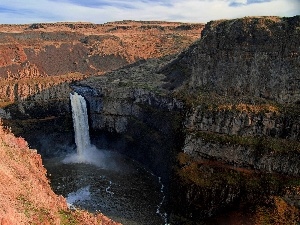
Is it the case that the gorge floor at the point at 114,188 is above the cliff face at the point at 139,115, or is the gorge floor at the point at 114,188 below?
below

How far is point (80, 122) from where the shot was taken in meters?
62.0

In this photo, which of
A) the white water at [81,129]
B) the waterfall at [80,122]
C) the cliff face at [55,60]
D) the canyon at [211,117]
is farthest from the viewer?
the cliff face at [55,60]

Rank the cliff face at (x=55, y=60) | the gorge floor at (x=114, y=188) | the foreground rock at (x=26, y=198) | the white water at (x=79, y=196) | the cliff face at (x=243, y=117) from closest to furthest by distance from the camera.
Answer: the foreground rock at (x=26, y=198) < the cliff face at (x=243, y=117) < the gorge floor at (x=114, y=188) < the white water at (x=79, y=196) < the cliff face at (x=55, y=60)

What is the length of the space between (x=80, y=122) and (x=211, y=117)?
25.8m

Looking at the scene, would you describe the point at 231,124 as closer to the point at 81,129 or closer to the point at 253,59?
the point at 253,59

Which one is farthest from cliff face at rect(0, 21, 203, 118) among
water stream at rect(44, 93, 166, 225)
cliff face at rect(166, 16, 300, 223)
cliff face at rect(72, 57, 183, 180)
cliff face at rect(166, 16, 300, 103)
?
cliff face at rect(166, 16, 300, 223)

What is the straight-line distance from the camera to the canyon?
125 ft

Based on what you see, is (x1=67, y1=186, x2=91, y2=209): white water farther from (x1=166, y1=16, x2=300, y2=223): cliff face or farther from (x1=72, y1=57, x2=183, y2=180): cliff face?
(x1=166, y1=16, x2=300, y2=223): cliff face

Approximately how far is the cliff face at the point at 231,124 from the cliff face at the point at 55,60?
50.3 ft

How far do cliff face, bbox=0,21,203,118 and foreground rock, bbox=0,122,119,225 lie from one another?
39.4 metres

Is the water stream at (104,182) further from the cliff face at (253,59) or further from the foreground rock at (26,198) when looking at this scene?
the foreground rock at (26,198)

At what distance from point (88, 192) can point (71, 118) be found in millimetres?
19241

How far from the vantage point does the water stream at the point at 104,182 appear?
1673 inches

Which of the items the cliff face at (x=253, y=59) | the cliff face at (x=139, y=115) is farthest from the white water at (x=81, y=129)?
the cliff face at (x=253, y=59)
